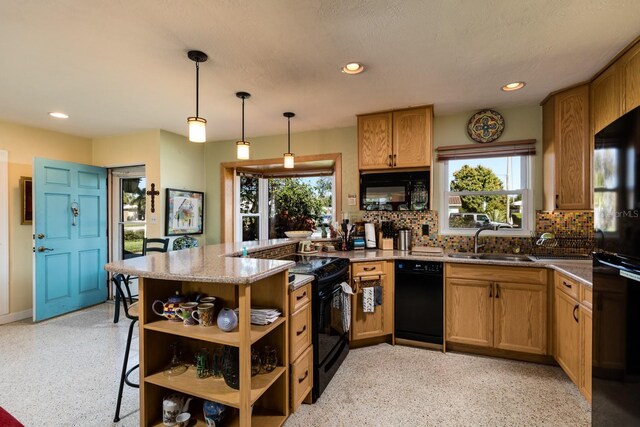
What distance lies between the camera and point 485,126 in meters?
3.25

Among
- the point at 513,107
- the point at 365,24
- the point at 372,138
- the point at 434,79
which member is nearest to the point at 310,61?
the point at 365,24

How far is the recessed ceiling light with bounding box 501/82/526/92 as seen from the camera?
2574 millimetres

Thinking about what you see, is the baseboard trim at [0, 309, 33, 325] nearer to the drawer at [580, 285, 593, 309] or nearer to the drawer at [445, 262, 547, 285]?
the drawer at [445, 262, 547, 285]

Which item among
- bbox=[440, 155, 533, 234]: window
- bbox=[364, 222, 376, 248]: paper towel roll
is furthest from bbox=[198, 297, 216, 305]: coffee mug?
bbox=[440, 155, 533, 234]: window

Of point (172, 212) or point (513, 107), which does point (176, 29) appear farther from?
point (513, 107)

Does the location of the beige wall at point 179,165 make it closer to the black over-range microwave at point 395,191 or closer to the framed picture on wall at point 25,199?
the framed picture on wall at point 25,199

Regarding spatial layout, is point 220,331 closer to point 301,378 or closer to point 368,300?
point 301,378

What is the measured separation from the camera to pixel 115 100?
2.94m

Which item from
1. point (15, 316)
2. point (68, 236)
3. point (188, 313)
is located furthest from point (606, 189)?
point (15, 316)

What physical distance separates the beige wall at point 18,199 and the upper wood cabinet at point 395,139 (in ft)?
13.6

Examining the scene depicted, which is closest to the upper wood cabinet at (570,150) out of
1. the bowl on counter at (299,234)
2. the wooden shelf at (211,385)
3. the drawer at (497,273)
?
the drawer at (497,273)

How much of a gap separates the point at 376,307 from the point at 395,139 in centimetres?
179

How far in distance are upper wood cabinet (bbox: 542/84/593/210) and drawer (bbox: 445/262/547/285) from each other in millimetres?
683

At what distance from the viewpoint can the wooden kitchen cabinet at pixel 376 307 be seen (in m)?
2.93
